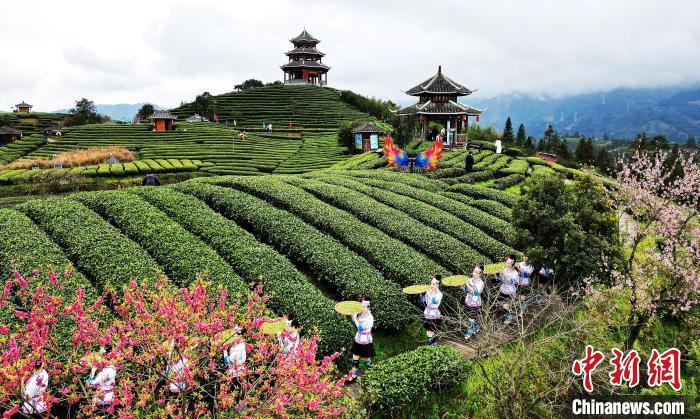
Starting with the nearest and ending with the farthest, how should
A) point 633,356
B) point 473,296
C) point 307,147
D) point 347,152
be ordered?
point 633,356 < point 473,296 < point 347,152 < point 307,147

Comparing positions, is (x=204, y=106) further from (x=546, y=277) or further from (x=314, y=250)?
(x=546, y=277)

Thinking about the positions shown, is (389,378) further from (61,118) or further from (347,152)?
(61,118)

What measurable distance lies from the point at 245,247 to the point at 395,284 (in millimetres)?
5364

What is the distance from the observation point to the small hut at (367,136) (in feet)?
157

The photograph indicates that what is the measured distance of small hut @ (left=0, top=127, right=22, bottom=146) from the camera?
2419 inches

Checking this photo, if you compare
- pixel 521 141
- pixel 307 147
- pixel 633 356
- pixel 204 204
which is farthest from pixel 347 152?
pixel 633 356

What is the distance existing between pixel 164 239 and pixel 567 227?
13745 mm

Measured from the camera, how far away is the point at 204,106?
78.4 m

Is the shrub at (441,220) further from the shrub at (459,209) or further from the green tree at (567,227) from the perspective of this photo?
the green tree at (567,227)

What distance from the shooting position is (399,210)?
22.3 metres

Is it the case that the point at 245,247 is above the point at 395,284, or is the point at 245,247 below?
above

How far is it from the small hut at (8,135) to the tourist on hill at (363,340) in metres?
68.7

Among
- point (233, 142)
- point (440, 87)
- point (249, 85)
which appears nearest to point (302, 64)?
point (249, 85)

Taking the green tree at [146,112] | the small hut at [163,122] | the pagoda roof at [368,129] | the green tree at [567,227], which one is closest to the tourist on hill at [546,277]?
the green tree at [567,227]
